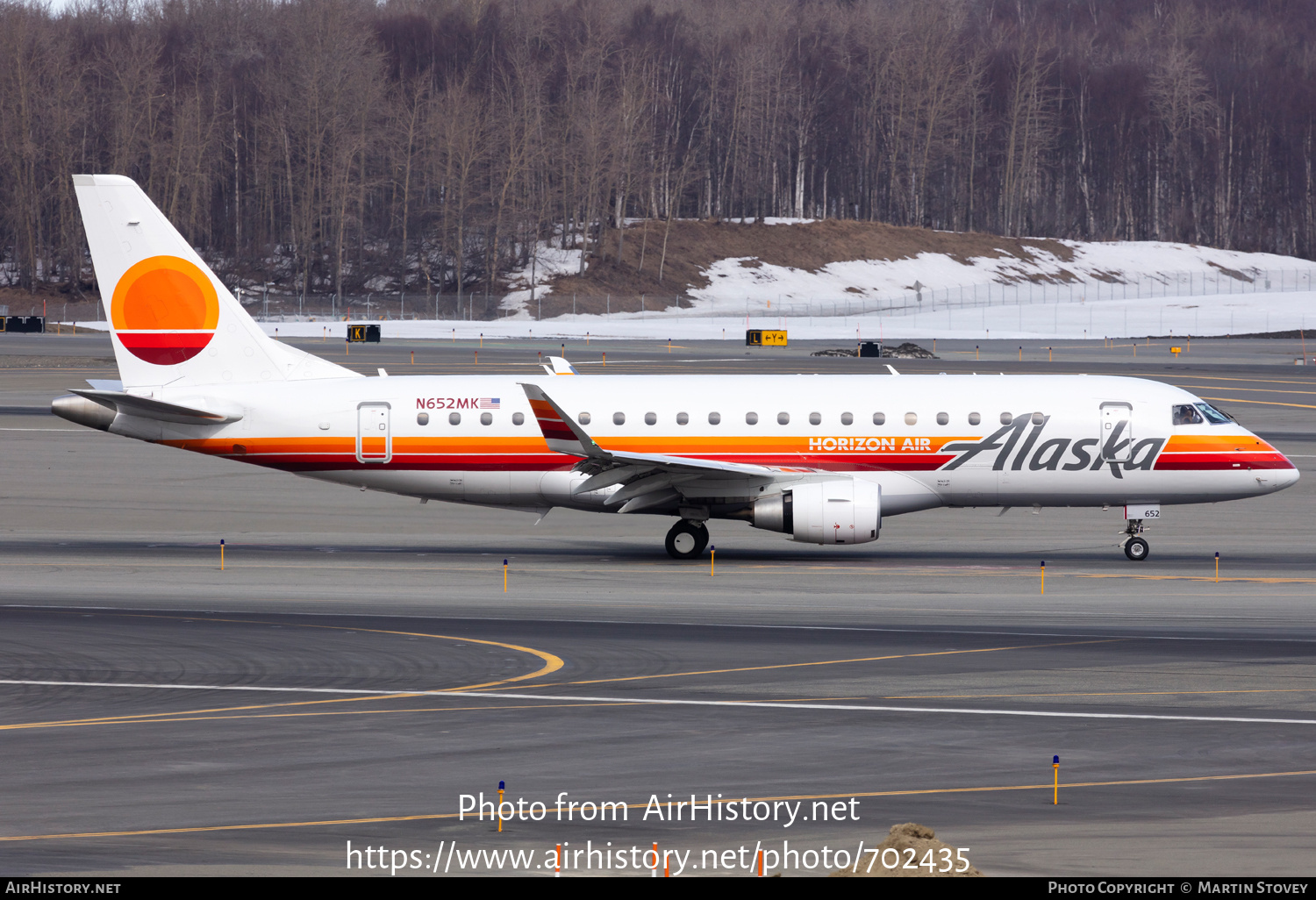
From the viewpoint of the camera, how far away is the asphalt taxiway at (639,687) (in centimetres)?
1302

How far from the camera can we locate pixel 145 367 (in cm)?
3150

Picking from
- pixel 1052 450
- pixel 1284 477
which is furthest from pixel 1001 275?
pixel 1052 450

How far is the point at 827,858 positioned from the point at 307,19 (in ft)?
493

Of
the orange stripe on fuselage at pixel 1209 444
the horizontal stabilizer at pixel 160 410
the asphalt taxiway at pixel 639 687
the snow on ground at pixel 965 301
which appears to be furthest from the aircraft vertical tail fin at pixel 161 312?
the snow on ground at pixel 965 301

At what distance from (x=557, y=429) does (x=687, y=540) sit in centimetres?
386

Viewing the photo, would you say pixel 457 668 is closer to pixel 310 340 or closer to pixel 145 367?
pixel 145 367

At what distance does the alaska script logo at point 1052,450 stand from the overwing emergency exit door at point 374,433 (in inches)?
466

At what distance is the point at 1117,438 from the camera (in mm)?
30375

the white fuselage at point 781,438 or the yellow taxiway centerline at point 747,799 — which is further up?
the white fuselage at point 781,438

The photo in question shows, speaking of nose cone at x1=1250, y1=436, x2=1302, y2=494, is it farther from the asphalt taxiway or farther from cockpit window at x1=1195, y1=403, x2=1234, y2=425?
the asphalt taxiway

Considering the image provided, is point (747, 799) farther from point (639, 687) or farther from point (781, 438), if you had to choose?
point (781, 438)

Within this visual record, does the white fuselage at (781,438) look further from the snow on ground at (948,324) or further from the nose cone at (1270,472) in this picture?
the snow on ground at (948,324)

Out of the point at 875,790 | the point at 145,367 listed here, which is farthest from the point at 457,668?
the point at 145,367

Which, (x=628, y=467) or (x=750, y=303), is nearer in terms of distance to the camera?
(x=628, y=467)
